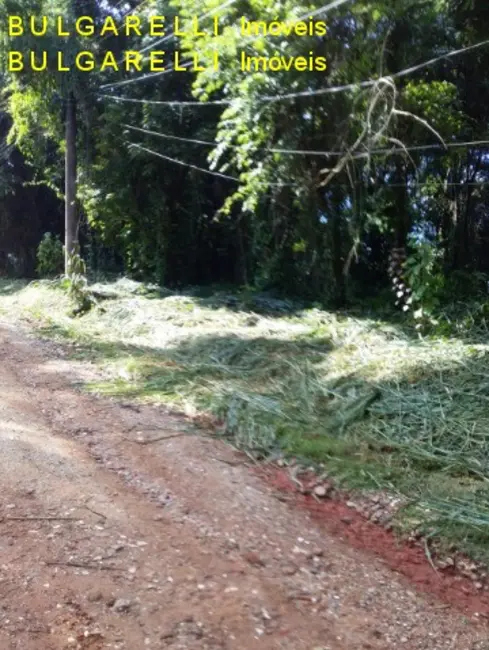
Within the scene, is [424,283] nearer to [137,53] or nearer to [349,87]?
[349,87]

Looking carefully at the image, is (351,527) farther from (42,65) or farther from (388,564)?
(42,65)

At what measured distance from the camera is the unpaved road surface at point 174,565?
3.18m

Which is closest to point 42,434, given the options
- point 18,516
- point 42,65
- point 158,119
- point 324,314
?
point 18,516

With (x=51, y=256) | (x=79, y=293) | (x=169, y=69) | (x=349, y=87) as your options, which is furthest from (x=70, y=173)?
(x=349, y=87)

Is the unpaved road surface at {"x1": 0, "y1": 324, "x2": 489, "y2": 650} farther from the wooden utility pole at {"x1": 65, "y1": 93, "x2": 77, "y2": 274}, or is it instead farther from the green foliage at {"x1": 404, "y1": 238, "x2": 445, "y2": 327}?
the wooden utility pole at {"x1": 65, "y1": 93, "x2": 77, "y2": 274}

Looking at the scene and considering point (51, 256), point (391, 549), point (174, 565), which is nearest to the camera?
point (174, 565)

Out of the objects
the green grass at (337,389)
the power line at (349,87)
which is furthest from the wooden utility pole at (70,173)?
the power line at (349,87)

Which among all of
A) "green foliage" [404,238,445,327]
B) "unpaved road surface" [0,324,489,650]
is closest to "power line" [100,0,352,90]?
"green foliage" [404,238,445,327]

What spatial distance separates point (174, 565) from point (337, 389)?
3.74m

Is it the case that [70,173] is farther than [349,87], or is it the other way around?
[70,173]

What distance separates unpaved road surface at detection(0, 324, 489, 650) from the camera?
10.4 feet

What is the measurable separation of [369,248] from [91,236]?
9578mm

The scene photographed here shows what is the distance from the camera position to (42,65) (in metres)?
15.5

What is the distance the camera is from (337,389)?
23.6ft
